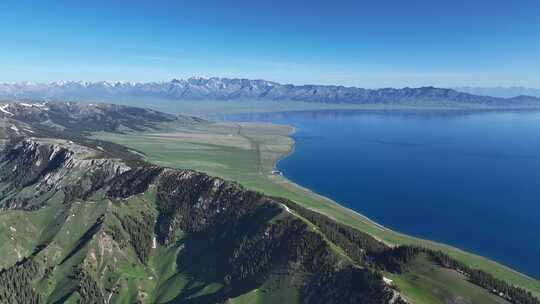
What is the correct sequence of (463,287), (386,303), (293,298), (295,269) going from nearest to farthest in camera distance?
(386,303), (463,287), (293,298), (295,269)

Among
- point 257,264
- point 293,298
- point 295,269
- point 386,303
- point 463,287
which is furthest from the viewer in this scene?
point 257,264

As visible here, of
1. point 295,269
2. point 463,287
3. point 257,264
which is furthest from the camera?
point 257,264

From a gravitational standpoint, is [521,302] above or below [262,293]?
above

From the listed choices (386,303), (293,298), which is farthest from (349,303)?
(293,298)

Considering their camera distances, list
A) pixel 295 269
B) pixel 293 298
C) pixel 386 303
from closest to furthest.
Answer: pixel 386 303, pixel 293 298, pixel 295 269

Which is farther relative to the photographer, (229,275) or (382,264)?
(229,275)

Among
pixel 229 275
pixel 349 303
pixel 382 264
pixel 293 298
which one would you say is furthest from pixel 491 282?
pixel 229 275

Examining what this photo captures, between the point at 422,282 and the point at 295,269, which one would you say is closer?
the point at 422,282

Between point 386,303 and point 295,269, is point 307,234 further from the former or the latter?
point 386,303

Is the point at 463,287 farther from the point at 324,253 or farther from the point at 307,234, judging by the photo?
the point at 307,234
